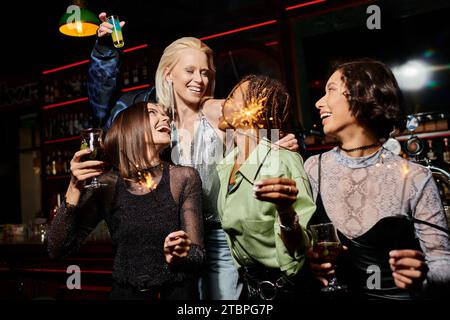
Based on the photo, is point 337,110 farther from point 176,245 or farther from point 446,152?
point 446,152

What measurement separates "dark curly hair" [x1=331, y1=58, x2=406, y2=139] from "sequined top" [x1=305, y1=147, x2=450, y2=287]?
3.7 inches

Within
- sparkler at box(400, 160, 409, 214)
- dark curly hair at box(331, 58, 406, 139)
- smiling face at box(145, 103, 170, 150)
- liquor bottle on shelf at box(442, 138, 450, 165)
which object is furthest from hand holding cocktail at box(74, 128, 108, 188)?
liquor bottle on shelf at box(442, 138, 450, 165)

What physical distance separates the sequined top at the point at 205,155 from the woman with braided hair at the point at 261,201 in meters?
0.16

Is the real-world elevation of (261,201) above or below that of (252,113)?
below

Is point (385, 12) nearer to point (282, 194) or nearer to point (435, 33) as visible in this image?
point (435, 33)

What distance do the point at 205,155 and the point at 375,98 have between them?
75cm

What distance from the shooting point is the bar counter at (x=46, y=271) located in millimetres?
2592

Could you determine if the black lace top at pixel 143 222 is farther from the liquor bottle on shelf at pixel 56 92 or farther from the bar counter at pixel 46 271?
the liquor bottle on shelf at pixel 56 92

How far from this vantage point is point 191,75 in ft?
6.03

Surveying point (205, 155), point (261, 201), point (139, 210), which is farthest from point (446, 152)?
point (139, 210)

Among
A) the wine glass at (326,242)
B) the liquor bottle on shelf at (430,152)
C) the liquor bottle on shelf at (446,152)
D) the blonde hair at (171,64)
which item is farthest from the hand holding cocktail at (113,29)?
the liquor bottle on shelf at (446,152)

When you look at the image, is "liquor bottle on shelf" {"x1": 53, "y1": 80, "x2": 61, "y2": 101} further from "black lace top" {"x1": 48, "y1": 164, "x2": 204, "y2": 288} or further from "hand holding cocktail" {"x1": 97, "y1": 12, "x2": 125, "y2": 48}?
"black lace top" {"x1": 48, "y1": 164, "x2": 204, "y2": 288}

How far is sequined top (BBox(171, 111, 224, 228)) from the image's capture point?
5.47 ft
